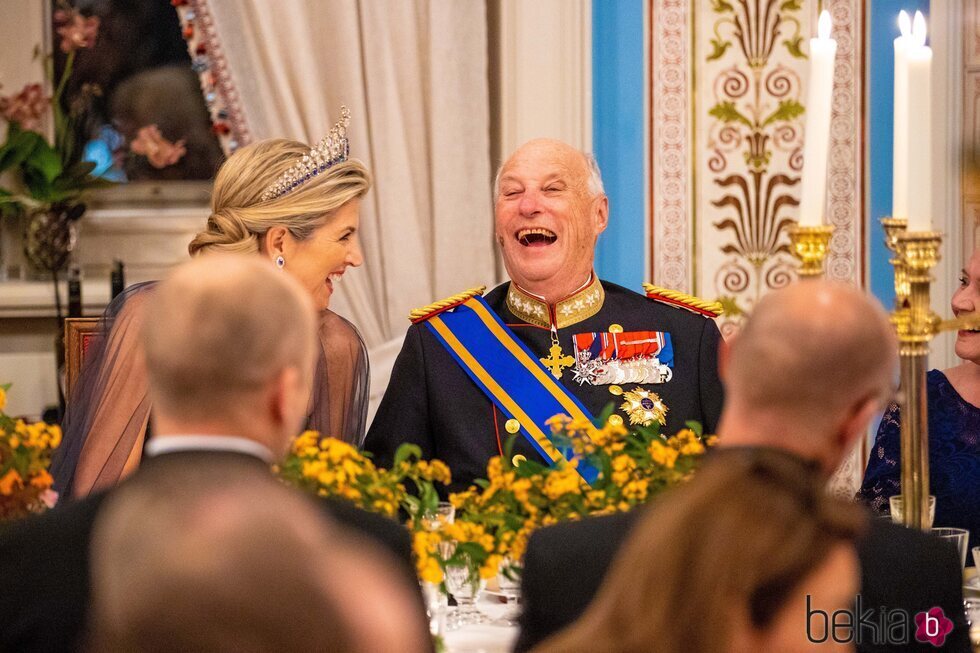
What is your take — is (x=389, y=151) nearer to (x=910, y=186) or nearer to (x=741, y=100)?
(x=741, y=100)

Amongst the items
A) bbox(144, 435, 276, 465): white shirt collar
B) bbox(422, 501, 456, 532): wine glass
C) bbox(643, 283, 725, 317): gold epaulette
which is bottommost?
bbox(422, 501, 456, 532): wine glass

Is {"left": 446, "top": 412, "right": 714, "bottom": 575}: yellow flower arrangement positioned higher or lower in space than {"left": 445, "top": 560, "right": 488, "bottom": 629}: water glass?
higher

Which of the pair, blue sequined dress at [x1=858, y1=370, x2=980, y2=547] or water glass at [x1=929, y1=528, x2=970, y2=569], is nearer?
water glass at [x1=929, y1=528, x2=970, y2=569]

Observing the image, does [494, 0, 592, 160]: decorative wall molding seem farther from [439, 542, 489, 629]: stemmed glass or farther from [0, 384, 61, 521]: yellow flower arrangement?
[0, 384, 61, 521]: yellow flower arrangement

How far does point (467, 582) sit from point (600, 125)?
2.25 meters

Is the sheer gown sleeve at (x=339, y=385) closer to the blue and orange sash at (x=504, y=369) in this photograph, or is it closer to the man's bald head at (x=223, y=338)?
A: the blue and orange sash at (x=504, y=369)

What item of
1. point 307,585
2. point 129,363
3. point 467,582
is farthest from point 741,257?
point 307,585

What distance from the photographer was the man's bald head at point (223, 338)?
1.13m

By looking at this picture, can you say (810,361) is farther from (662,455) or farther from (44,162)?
(44,162)

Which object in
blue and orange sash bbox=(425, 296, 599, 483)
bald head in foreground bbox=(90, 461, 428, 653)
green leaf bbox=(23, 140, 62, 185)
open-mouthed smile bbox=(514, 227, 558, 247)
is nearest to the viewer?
bald head in foreground bbox=(90, 461, 428, 653)

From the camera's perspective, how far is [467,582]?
201cm

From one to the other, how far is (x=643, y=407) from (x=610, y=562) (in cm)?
157

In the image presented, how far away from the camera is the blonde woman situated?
2.64m

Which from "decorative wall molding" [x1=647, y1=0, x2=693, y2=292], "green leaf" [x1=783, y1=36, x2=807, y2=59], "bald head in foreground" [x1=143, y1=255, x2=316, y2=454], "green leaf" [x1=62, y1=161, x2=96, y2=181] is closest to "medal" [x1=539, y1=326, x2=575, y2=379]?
"decorative wall molding" [x1=647, y1=0, x2=693, y2=292]
